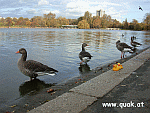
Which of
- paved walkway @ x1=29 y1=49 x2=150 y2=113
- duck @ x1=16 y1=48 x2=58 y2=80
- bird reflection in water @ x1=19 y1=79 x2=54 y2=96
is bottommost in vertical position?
bird reflection in water @ x1=19 y1=79 x2=54 y2=96

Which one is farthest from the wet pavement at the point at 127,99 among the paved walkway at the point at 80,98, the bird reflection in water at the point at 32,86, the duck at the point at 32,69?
the duck at the point at 32,69

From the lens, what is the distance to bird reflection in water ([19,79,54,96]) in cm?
630

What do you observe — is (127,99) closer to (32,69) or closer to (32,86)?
(32,86)

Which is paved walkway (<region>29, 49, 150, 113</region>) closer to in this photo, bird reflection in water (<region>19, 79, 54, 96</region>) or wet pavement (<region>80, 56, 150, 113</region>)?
wet pavement (<region>80, 56, 150, 113</region>)

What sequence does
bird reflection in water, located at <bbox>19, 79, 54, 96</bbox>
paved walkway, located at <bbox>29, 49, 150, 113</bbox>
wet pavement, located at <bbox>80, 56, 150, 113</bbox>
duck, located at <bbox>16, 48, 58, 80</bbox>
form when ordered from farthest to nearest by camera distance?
duck, located at <bbox>16, 48, 58, 80</bbox>
bird reflection in water, located at <bbox>19, 79, 54, 96</bbox>
paved walkway, located at <bbox>29, 49, 150, 113</bbox>
wet pavement, located at <bbox>80, 56, 150, 113</bbox>

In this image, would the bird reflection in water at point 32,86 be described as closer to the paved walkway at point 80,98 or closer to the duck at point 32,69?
the duck at point 32,69

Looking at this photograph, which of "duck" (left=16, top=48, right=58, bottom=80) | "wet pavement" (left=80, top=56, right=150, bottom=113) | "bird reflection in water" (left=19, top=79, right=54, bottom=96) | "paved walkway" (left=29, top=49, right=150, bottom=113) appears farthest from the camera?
"duck" (left=16, top=48, right=58, bottom=80)

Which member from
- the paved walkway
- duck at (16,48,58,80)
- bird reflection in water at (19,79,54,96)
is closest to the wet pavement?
the paved walkway

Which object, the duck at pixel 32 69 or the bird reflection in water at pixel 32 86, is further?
the duck at pixel 32 69

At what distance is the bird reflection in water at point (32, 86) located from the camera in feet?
20.7

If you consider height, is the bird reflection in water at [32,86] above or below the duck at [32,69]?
below

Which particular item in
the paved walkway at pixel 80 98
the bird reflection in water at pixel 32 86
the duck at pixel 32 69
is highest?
the duck at pixel 32 69

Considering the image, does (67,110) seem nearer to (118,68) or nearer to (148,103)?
(148,103)

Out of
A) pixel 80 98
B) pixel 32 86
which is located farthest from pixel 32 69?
pixel 80 98
